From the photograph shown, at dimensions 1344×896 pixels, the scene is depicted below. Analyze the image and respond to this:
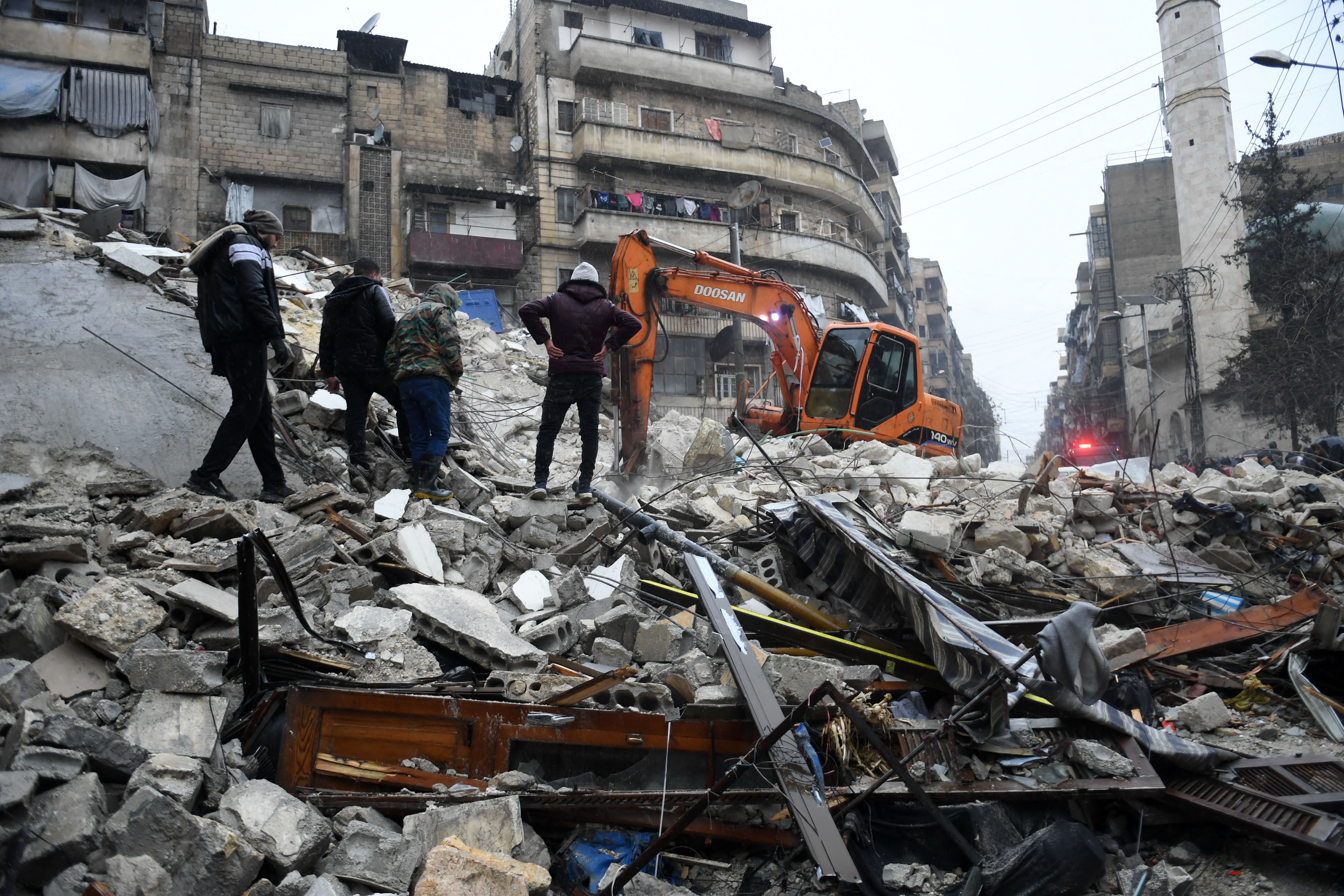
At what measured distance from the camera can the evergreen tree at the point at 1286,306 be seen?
1836 cm

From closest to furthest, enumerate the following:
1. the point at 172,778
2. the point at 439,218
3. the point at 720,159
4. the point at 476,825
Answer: the point at 172,778 → the point at 476,825 → the point at 439,218 → the point at 720,159

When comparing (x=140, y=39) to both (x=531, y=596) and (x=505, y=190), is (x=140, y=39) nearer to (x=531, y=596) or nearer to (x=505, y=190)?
(x=505, y=190)

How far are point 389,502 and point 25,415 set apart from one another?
2.47 meters

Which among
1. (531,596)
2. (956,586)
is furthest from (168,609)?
(956,586)

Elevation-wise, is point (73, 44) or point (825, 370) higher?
point (73, 44)

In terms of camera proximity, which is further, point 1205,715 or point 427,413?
point 427,413

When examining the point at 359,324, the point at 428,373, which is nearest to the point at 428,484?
the point at 428,373

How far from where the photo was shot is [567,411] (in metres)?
5.98

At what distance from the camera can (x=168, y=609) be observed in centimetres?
344

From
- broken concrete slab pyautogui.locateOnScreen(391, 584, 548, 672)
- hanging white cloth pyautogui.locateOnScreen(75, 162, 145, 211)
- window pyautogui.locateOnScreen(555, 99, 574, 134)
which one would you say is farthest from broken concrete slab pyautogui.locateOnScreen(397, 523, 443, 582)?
window pyautogui.locateOnScreen(555, 99, 574, 134)

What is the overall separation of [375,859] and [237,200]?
83.3ft

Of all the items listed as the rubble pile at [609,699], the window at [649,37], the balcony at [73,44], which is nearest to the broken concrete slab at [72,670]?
the rubble pile at [609,699]

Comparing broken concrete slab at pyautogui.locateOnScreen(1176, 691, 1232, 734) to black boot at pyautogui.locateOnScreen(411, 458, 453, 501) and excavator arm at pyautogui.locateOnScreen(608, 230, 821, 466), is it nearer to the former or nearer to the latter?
excavator arm at pyautogui.locateOnScreen(608, 230, 821, 466)

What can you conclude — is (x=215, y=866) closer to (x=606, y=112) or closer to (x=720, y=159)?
(x=606, y=112)
